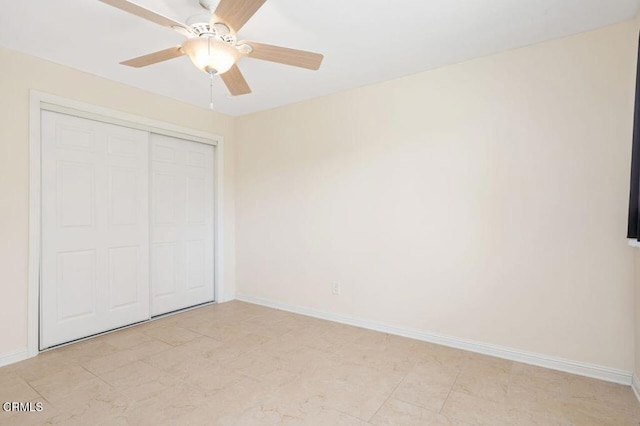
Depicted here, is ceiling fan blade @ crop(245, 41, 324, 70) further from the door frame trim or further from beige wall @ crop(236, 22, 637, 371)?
the door frame trim

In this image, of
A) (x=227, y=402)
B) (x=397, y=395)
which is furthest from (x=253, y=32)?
(x=397, y=395)

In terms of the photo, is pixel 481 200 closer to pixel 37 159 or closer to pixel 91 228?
pixel 91 228

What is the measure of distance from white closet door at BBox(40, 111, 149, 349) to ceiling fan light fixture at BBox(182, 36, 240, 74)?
5.91 feet

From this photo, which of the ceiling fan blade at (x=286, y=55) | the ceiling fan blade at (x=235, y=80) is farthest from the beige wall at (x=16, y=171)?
the ceiling fan blade at (x=286, y=55)

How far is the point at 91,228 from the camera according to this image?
3.09 m

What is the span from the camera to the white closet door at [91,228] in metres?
2.84

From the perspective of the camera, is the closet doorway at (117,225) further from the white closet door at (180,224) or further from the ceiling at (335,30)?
the ceiling at (335,30)

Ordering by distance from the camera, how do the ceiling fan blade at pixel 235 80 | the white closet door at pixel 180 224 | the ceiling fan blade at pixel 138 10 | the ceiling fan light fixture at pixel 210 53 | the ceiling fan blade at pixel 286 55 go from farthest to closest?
the white closet door at pixel 180 224, the ceiling fan blade at pixel 235 80, the ceiling fan blade at pixel 286 55, the ceiling fan light fixture at pixel 210 53, the ceiling fan blade at pixel 138 10

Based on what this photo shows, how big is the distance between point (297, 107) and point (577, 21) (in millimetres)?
2532

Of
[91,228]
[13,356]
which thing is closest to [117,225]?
[91,228]

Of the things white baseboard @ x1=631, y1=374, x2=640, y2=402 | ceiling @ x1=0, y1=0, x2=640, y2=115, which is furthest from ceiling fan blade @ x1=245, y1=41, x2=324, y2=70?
white baseboard @ x1=631, y1=374, x2=640, y2=402

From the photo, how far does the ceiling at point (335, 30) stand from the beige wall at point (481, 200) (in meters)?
0.26

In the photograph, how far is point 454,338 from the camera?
2861 millimetres

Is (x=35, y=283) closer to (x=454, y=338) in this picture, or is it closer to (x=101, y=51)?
(x=101, y=51)
